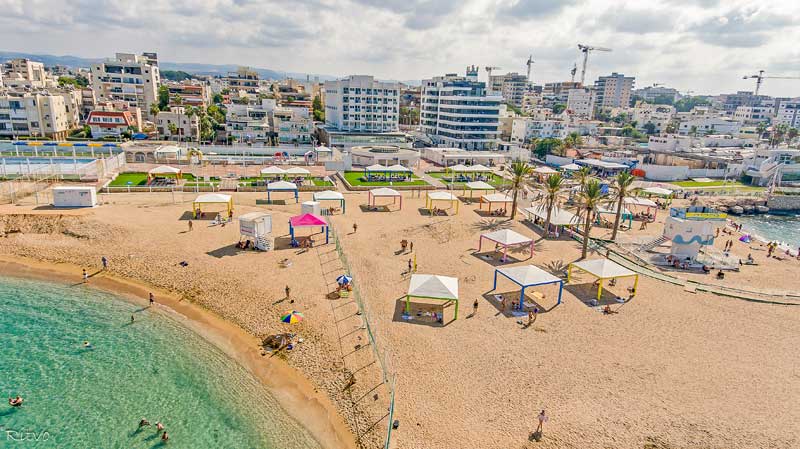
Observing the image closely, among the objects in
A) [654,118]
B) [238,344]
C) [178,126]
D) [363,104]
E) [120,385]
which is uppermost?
[654,118]

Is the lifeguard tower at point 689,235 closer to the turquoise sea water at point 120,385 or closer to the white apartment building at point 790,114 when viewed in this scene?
the turquoise sea water at point 120,385

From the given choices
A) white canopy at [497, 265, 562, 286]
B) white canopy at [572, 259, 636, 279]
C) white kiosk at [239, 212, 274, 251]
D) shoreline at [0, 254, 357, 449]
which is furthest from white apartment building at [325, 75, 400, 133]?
white canopy at [497, 265, 562, 286]

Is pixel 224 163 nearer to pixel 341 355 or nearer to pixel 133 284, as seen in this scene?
pixel 133 284

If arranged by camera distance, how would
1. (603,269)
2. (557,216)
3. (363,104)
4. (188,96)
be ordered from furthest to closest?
(188,96), (363,104), (557,216), (603,269)

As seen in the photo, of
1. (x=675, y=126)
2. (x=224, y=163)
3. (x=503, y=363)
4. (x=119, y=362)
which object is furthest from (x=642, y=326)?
(x=675, y=126)

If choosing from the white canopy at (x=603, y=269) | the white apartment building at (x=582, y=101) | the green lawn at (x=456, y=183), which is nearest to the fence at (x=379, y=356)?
the white canopy at (x=603, y=269)

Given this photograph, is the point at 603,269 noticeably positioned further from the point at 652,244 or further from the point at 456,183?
the point at 456,183

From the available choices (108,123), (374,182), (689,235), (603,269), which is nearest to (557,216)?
(689,235)

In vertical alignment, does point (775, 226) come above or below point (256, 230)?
below
